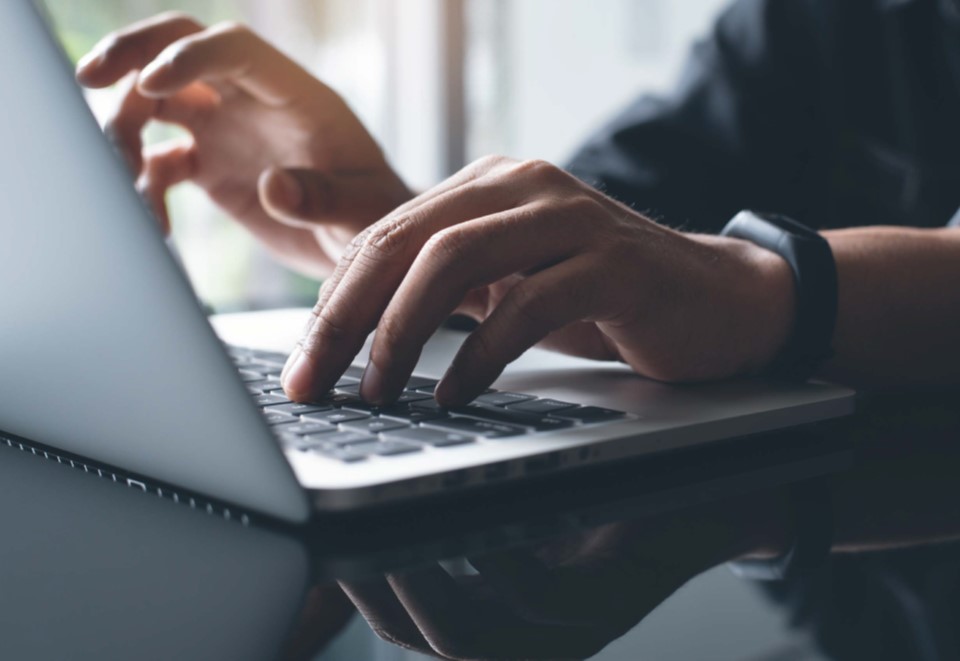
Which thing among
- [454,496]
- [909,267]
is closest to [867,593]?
[454,496]

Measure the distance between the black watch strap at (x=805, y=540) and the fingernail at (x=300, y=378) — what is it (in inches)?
9.7

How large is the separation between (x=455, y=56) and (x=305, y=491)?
2.34 metres

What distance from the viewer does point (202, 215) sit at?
85.0 inches

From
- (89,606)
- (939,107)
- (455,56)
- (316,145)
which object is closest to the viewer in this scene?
(89,606)

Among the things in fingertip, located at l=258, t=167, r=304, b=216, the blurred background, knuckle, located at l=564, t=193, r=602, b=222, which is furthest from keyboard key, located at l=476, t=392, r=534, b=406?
the blurred background

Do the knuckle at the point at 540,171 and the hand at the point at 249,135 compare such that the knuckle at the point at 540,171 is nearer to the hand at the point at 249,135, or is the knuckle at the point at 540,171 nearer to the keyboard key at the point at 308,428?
the keyboard key at the point at 308,428

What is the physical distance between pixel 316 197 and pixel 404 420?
0.49 meters

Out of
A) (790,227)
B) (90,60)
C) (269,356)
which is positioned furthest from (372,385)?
(90,60)

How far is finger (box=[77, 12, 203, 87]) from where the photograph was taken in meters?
0.90

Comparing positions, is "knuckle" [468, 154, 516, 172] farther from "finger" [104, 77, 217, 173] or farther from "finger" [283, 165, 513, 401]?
"finger" [104, 77, 217, 173]

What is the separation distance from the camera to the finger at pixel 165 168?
3.32 feet

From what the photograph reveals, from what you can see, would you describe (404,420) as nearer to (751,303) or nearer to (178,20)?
(751,303)

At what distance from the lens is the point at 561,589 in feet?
1.04

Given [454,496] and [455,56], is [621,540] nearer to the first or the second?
[454,496]
